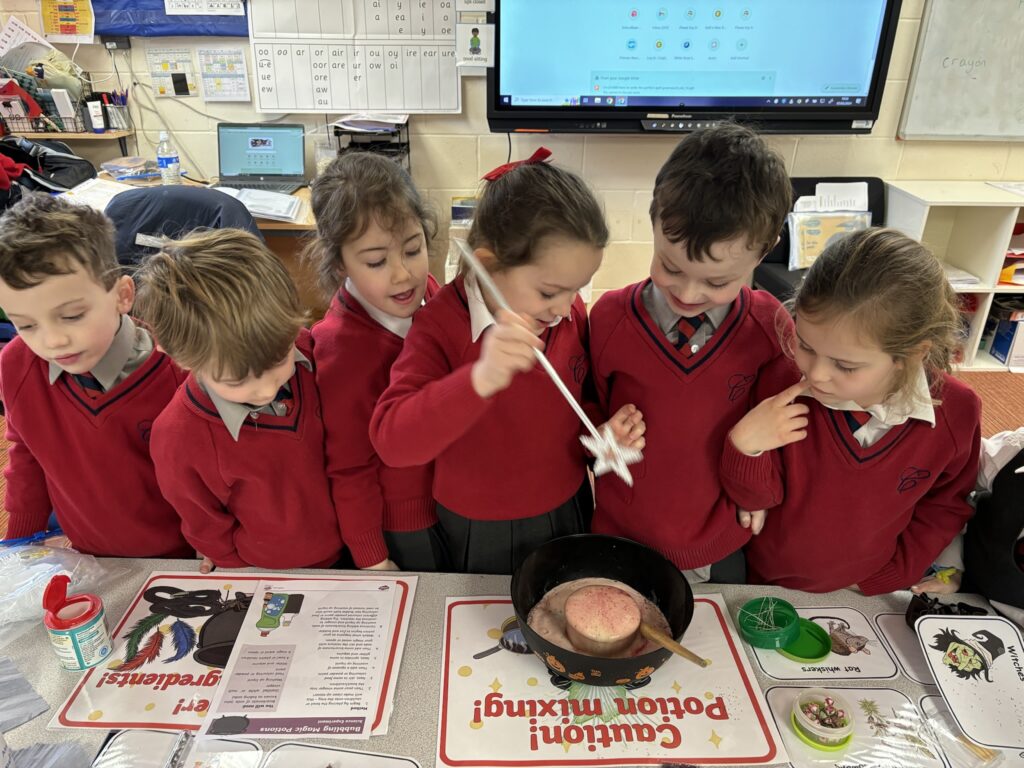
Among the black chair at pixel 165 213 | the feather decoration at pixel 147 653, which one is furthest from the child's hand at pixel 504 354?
the black chair at pixel 165 213

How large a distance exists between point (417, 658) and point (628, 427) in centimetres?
44

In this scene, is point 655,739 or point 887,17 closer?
point 655,739

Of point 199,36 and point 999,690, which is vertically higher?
point 199,36

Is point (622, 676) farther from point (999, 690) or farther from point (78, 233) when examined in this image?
point (78, 233)

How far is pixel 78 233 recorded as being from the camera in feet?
3.53

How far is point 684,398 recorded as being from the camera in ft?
3.55

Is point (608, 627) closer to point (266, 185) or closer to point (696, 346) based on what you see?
point (696, 346)

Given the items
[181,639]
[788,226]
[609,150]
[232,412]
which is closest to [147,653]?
[181,639]

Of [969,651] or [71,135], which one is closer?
[969,651]

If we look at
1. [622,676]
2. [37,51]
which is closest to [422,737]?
[622,676]

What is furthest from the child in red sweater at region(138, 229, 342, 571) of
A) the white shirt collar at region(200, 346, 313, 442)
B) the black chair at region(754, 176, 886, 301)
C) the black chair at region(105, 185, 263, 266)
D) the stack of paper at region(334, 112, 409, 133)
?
the black chair at region(754, 176, 886, 301)

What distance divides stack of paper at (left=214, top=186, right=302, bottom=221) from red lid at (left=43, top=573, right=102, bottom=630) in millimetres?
2053

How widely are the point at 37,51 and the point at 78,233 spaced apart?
2.76 meters

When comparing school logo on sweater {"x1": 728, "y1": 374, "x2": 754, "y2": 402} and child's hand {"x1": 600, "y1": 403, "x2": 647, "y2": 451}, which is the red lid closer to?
child's hand {"x1": 600, "y1": 403, "x2": 647, "y2": 451}
